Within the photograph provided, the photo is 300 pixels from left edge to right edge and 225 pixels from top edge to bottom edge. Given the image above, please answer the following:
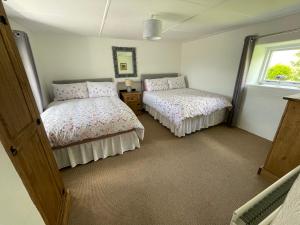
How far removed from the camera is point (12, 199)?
0.69 meters

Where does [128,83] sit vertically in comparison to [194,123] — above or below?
above

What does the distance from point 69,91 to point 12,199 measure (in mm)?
2737

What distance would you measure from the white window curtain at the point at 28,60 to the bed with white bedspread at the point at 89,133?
2.13 ft

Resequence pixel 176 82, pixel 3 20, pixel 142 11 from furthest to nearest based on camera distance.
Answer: pixel 176 82
pixel 142 11
pixel 3 20

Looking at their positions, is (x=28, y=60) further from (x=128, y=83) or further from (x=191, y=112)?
(x=191, y=112)

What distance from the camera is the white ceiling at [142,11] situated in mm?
1562

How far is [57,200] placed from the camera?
1191mm

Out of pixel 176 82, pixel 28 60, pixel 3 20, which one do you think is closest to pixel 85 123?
pixel 3 20

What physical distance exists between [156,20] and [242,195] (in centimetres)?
246

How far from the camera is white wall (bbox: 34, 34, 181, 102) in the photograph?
9.89 ft

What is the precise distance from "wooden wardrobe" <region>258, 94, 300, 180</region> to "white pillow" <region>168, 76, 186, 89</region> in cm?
280

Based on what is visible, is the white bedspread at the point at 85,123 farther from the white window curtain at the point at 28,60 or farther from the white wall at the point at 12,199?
the white wall at the point at 12,199

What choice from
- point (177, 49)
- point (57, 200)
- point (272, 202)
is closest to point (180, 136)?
point (272, 202)

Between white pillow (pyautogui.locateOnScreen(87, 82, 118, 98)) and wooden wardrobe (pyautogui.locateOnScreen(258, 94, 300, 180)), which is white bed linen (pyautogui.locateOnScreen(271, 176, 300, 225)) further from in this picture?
white pillow (pyautogui.locateOnScreen(87, 82, 118, 98))
